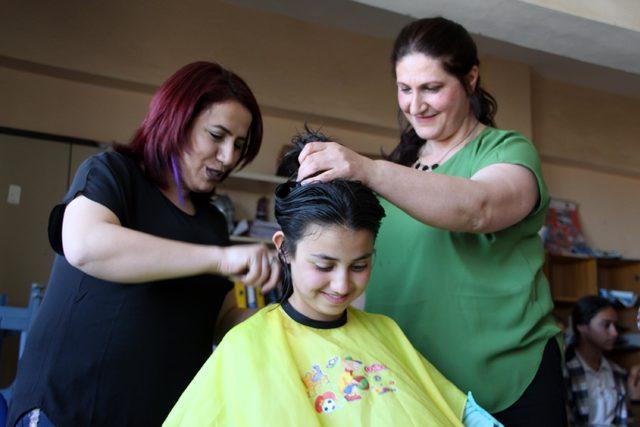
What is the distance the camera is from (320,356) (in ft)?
4.97

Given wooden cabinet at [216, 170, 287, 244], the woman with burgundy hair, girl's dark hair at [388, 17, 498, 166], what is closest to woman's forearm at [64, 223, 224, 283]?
the woman with burgundy hair

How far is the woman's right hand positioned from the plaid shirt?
13.2 feet

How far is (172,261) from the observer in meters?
1.33

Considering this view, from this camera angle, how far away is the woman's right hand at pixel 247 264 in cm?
133

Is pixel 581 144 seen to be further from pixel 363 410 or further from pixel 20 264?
pixel 363 410

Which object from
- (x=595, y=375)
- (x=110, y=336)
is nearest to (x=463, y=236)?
(x=110, y=336)

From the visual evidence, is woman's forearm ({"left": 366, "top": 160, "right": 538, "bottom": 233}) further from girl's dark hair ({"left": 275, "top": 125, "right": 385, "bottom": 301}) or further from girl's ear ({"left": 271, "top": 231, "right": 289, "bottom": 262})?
girl's ear ({"left": 271, "top": 231, "right": 289, "bottom": 262})

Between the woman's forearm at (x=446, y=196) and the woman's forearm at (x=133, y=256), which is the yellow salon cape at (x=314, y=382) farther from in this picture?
the woman's forearm at (x=446, y=196)

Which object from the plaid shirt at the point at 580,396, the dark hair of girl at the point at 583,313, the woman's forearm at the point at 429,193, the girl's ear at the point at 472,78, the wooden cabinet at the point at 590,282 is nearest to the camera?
the woman's forearm at the point at 429,193

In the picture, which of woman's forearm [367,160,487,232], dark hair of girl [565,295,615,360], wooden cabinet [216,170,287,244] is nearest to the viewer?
woman's forearm [367,160,487,232]

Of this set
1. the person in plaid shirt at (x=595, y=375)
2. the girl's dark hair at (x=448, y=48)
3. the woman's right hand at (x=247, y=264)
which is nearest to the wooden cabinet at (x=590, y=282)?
the person in plaid shirt at (x=595, y=375)

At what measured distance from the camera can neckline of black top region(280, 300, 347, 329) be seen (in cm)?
159

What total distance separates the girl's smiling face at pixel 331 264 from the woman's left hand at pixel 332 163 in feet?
0.52

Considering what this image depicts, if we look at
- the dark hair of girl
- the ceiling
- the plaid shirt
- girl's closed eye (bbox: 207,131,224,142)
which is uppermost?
the ceiling
